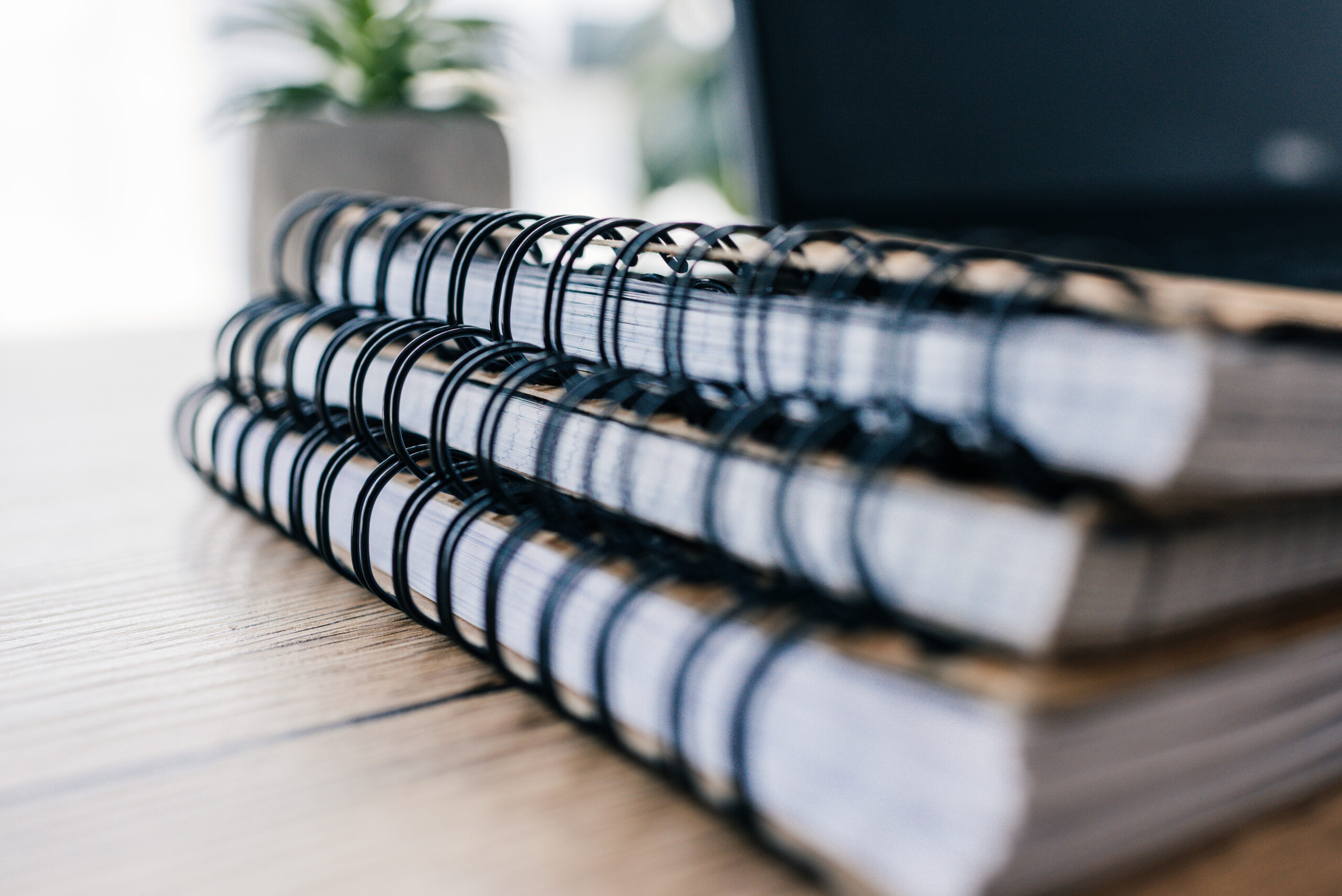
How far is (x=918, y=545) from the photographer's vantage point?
17 cm

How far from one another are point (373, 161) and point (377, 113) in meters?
A: 0.08

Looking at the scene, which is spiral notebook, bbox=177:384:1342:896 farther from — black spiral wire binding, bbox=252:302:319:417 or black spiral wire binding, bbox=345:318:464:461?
black spiral wire binding, bbox=252:302:319:417

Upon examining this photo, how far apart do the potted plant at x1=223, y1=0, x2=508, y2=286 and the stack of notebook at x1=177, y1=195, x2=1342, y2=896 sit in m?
0.62

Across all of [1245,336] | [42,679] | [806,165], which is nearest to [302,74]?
[806,165]

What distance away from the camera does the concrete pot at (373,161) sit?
82 centimetres

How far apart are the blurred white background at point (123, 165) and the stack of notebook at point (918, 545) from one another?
7.21 feet

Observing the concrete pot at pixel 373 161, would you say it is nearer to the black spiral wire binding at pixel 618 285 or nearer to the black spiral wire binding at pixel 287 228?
the black spiral wire binding at pixel 287 228

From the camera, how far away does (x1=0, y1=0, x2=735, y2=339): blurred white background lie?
2.36 metres

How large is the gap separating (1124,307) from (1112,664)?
0.19 feet

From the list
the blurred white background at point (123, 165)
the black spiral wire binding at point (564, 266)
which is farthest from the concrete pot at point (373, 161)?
the blurred white background at point (123, 165)

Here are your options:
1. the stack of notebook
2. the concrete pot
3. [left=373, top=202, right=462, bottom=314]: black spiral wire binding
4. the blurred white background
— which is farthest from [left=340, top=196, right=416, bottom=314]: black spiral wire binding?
the blurred white background

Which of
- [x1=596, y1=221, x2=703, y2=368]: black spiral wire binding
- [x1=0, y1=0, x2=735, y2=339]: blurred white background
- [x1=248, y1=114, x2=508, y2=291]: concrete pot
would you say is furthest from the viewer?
[x1=0, y1=0, x2=735, y2=339]: blurred white background

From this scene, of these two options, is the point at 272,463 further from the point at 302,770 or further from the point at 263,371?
the point at 302,770

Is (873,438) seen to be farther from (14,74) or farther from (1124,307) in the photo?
(14,74)
